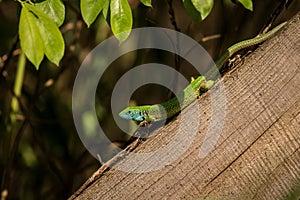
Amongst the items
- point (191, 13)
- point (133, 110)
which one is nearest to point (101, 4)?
point (191, 13)

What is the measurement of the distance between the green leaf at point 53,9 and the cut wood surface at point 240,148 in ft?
1.83

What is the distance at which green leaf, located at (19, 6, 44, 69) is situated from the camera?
1585 mm

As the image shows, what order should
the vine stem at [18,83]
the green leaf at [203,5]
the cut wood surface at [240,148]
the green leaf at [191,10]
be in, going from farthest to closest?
1. the vine stem at [18,83]
2. the green leaf at [191,10]
3. the green leaf at [203,5]
4. the cut wood surface at [240,148]

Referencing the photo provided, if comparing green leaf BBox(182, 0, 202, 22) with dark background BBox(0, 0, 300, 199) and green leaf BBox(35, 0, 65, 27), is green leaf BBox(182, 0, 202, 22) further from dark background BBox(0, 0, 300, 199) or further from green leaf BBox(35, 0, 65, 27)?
dark background BBox(0, 0, 300, 199)

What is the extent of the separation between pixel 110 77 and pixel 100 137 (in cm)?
58

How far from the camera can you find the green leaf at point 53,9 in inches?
68.1

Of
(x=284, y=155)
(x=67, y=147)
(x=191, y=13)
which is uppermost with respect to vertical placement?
(x=191, y=13)

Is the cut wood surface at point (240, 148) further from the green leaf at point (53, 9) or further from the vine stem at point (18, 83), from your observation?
the vine stem at point (18, 83)

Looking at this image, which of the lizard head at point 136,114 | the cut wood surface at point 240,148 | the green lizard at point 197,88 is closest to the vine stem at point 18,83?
the lizard head at point 136,114

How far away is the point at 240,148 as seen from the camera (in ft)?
4.41

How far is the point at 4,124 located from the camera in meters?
3.72

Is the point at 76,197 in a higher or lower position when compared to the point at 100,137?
higher

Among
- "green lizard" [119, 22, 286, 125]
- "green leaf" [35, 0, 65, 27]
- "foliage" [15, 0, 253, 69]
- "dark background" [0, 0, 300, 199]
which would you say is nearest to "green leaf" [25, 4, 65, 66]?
"foliage" [15, 0, 253, 69]

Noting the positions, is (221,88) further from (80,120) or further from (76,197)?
(80,120)
